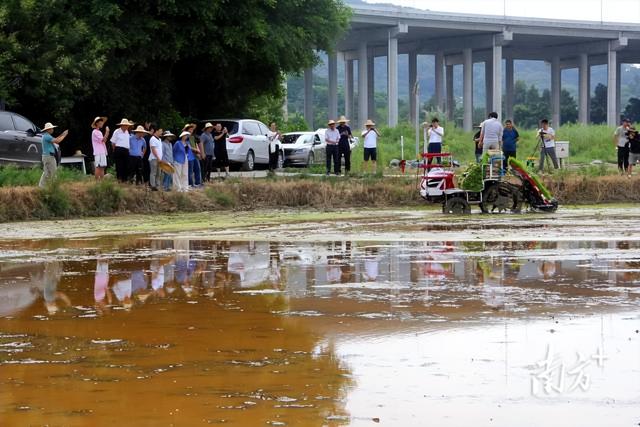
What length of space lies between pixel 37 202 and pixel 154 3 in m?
13.8

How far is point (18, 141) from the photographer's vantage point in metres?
29.8

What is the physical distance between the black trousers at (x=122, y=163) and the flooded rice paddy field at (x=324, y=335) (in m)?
10.3

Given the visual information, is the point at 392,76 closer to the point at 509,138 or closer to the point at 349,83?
the point at 349,83

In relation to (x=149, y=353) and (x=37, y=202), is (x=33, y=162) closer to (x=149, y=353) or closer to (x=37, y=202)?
(x=37, y=202)

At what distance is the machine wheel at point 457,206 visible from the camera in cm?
2512

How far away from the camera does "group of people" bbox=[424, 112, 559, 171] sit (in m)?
30.0

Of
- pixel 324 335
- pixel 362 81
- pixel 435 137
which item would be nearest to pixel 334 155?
pixel 435 137

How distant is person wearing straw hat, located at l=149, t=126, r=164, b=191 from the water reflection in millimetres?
10387

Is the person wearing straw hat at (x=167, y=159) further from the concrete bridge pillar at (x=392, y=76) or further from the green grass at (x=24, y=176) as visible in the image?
the concrete bridge pillar at (x=392, y=76)

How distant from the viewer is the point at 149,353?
9383mm

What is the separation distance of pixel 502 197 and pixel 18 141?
1196 centimetres

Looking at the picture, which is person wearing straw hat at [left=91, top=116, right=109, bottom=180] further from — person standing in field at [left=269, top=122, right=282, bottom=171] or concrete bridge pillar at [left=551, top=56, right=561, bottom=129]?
concrete bridge pillar at [left=551, top=56, right=561, bottom=129]

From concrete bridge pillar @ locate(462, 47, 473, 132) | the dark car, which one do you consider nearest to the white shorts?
the dark car

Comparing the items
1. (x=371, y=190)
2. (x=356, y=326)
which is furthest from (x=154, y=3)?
(x=356, y=326)
